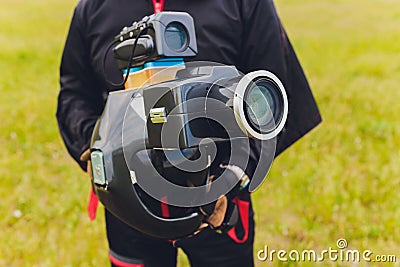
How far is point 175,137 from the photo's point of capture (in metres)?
0.91

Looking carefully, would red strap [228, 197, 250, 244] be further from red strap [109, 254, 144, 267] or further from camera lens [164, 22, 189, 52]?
camera lens [164, 22, 189, 52]

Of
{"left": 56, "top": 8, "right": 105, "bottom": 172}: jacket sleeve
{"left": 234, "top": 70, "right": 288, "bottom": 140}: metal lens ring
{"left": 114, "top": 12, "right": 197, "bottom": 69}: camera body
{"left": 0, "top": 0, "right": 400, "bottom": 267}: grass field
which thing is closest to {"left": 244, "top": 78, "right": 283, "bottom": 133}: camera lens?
{"left": 234, "top": 70, "right": 288, "bottom": 140}: metal lens ring

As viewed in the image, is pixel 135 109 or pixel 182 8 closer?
pixel 135 109

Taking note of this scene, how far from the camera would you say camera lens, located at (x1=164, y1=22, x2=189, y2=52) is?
3.44 feet

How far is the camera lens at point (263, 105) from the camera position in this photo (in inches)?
32.6

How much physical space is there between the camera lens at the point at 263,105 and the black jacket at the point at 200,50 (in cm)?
47

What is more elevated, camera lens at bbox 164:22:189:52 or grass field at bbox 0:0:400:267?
camera lens at bbox 164:22:189:52

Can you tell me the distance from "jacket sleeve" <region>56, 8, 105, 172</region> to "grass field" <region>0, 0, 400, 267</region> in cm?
124

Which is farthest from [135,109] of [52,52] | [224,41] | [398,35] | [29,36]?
[29,36]

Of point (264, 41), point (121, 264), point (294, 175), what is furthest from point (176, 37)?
point (294, 175)

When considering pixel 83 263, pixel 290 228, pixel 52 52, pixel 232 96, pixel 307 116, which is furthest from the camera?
pixel 52 52

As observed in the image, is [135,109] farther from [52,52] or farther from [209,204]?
[52,52]

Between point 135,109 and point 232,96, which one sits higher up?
point 232,96

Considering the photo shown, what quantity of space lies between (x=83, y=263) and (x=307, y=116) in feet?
5.25
